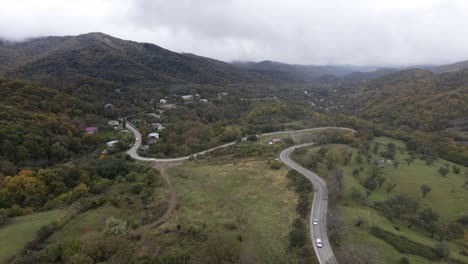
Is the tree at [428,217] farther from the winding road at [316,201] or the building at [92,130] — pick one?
the building at [92,130]

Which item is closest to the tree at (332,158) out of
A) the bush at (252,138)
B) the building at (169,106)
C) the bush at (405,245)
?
the bush at (405,245)

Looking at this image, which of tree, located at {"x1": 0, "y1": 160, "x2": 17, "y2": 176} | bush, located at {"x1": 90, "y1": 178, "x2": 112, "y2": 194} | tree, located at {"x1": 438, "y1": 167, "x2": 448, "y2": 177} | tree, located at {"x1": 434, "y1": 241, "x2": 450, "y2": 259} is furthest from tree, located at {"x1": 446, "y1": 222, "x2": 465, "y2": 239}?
tree, located at {"x1": 0, "y1": 160, "x2": 17, "y2": 176}

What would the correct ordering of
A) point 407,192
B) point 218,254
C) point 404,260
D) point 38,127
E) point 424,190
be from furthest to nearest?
point 38,127 → point 407,192 → point 424,190 → point 404,260 → point 218,254

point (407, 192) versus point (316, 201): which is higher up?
point (316, 201)

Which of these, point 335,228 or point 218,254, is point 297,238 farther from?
point 218,254

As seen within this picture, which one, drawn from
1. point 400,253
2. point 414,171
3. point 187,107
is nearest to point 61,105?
point 187,107

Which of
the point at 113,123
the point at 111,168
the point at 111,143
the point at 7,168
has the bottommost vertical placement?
the point at 111,168

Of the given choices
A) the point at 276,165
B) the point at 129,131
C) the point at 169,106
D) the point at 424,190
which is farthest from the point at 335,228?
the point at 169,106
